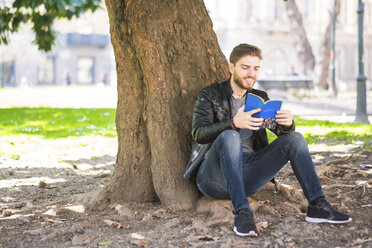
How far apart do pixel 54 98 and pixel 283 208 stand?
1789 centimetres

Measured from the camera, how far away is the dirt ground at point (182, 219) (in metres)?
3.52

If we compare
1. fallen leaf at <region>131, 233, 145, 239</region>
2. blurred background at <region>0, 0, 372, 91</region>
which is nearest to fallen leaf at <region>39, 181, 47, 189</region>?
fallen leaf at <region>131, 233, 145, 239</region>

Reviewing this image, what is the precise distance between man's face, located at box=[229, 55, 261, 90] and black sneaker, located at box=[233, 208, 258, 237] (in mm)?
975

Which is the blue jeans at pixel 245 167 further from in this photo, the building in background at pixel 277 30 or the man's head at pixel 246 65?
the building in background at pixel 277 30

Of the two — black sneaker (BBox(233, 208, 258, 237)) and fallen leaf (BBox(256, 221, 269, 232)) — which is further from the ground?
black sneaker (BBox(233, 208, 258, 237))

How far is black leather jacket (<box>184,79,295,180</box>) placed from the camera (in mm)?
3789

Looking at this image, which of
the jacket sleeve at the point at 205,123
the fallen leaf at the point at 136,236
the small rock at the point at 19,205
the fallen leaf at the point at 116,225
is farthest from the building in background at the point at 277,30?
the fallen leaf at the point at 136,236

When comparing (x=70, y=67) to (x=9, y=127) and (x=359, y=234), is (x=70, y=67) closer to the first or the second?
(x=9, y=127)

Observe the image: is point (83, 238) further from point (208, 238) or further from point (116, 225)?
point (208, 238)

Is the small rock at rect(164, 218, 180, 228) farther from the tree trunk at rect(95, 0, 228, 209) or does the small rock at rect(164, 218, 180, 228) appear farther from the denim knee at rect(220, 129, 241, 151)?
the denim knee at rect(220, 129, 241, 151)

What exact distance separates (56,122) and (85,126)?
119cm

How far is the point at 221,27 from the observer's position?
3497 centimetres

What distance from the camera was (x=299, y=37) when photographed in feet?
74.8

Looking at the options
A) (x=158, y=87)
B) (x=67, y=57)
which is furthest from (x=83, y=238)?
(x=67, y=57)
